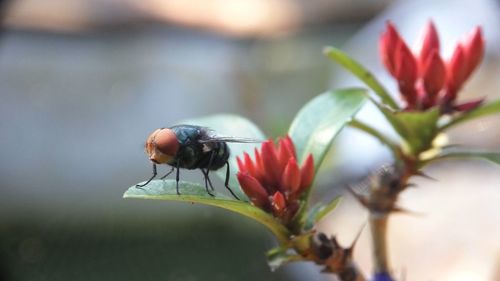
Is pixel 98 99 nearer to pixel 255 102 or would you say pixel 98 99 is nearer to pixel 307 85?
pixel 255 102

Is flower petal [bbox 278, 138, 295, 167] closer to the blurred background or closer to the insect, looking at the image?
the insect

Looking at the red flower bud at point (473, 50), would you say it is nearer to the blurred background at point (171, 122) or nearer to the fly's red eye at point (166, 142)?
the fly's red eye at point (166, 142)

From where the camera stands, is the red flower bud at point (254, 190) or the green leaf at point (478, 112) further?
the green leaf at point (478, 112)

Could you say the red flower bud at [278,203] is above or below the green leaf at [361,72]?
below

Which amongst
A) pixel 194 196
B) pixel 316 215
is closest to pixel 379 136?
pixel 316 215

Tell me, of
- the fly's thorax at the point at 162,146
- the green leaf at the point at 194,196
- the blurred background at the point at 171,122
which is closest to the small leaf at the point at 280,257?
the green leaf at the point at 194,196

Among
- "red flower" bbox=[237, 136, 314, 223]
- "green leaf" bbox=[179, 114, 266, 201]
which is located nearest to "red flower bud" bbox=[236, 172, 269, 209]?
"red flower" bbox=[237, 136, 314, 223]

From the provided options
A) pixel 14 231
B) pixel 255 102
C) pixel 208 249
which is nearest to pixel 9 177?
pixel 14 231
